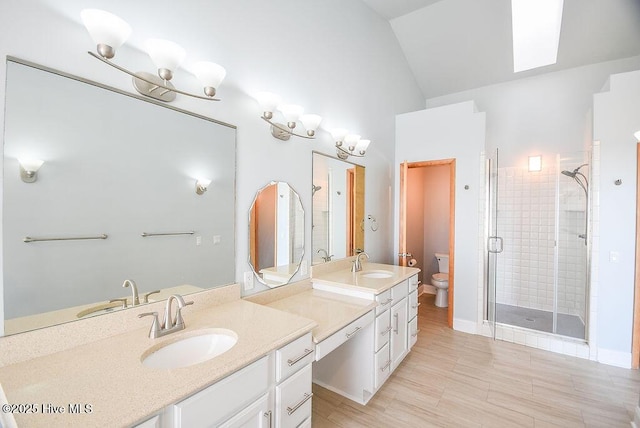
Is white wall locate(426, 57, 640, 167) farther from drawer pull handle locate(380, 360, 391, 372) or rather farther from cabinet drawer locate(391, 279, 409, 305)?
drawer pull handle locate(380, 360, 391, 372)

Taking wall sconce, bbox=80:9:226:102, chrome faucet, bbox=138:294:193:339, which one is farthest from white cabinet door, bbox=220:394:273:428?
wall sconce, bbox=80:9:226:102

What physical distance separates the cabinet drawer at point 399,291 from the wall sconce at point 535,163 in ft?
8.75

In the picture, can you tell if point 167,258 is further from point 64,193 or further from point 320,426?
point 320,426

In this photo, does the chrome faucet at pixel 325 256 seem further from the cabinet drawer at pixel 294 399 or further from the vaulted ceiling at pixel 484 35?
the vaulted ceiling at pixel 484 35

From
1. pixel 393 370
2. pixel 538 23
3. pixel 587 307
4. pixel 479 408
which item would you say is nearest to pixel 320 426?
pixel 393 370

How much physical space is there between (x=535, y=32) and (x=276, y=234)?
13.2 ft

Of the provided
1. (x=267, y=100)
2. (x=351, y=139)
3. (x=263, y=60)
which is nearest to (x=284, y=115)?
(x=267, y=100)

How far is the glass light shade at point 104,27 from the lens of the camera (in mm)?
979

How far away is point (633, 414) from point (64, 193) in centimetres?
365

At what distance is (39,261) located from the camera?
1.01 m

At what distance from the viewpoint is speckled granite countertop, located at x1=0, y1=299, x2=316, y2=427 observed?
0.71 meters

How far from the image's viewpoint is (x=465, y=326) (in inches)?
131

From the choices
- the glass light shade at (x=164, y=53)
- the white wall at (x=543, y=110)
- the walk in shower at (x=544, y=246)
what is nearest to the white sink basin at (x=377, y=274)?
the walk in shower at (x=544, y=246)

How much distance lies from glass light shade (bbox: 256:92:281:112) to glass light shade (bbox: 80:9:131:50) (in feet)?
2.56
